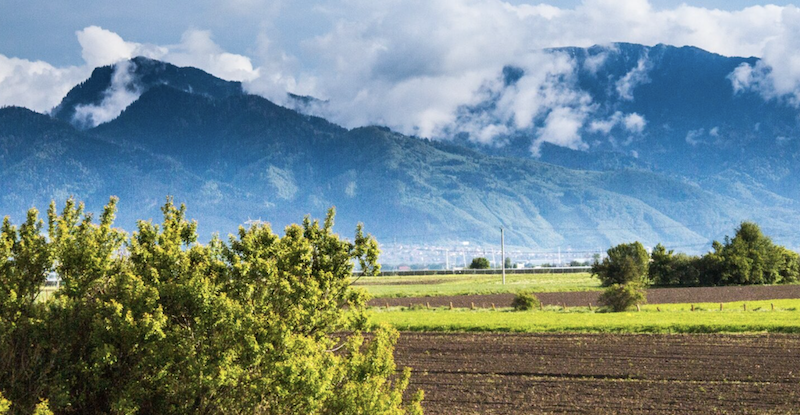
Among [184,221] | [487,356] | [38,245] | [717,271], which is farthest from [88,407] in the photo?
[717,271]

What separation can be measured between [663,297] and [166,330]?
71817 millimetres

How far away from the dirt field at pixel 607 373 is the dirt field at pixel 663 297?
33.4 m

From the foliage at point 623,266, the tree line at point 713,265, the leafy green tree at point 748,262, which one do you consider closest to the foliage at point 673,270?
the tree line at point 713,265

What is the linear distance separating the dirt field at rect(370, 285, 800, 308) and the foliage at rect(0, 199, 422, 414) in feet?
199

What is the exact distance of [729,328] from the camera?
1789 inches

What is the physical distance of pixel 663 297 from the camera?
79750 mm

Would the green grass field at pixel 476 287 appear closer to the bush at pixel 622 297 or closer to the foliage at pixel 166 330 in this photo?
the bush at pixel 622 297

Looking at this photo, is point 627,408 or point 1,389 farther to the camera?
point 627,408

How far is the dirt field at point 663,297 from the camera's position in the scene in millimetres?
77000

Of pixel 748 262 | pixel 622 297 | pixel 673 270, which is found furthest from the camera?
pixel 673 270

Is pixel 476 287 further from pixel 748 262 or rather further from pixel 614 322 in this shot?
pixel 614 322

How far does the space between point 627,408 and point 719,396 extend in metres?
3.48

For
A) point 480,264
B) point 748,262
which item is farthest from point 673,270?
point 480,264

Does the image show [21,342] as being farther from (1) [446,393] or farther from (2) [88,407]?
(1) [446,393]
